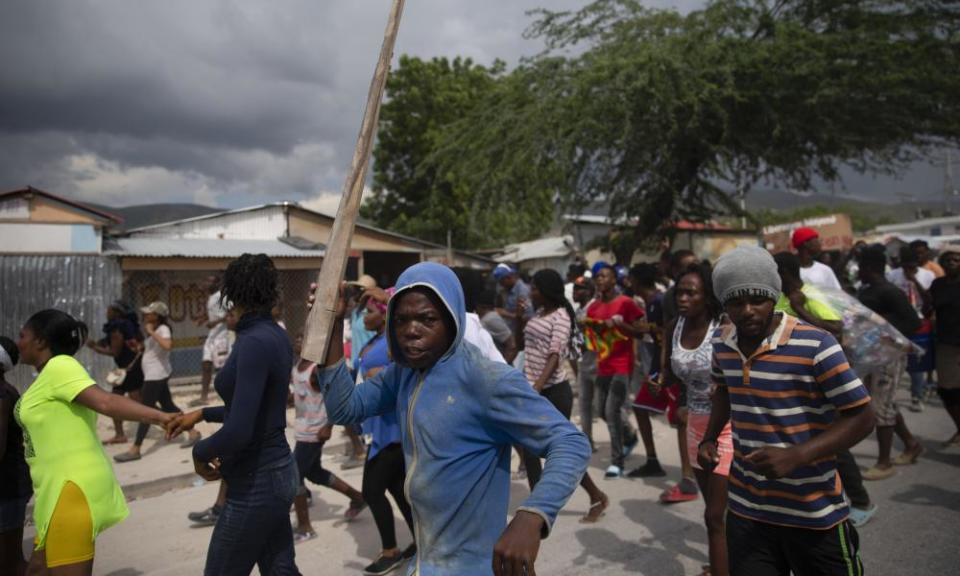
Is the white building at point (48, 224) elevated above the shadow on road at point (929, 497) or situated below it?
above

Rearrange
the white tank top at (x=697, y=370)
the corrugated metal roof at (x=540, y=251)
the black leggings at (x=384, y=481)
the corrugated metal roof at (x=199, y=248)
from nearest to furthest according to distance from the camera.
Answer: the white tank top at (x=697, y=370)
the black leggings at (x=384, y=481)
the corrugated metal roof at (x=199, y=248)
the corrugated metal roof at (x=540, y=251)

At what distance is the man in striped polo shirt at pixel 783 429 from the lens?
2.28 meters

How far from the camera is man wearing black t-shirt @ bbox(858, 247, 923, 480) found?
5273mm

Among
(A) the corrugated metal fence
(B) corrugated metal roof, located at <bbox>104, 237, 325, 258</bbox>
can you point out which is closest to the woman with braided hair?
(B) corrugated metal roof, located at <bbox>104, 237, 325, 258</bbox>

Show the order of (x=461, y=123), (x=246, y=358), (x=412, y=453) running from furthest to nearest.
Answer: (x=461, y=123) → (x=246, y=358) → (x=412, y=453)

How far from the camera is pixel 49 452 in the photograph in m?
2.69

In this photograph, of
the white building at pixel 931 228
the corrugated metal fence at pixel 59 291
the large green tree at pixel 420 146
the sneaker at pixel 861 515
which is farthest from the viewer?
the white building at pixel 931 228

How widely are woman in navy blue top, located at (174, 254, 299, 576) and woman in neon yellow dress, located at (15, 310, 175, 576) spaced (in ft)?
1.00

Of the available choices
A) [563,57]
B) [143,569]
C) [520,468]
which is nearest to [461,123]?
[563,57]

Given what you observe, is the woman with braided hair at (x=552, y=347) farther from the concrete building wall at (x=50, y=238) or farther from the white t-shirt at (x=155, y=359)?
the concrete building wall at (x=50, y=238)

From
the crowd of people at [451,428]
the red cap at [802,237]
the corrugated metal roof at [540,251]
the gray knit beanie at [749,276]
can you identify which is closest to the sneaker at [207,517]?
the crowd of people at [451,428]

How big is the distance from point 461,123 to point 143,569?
1393 centimetres

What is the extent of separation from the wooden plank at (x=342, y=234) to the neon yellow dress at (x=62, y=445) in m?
1.46

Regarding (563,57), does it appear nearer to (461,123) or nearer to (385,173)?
(461,123)
